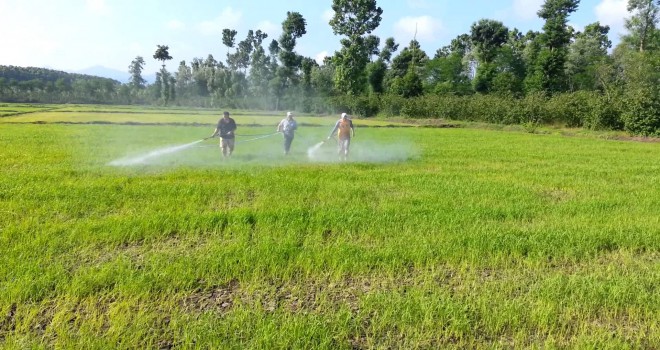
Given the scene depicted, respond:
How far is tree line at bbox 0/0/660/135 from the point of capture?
39125 millimetres

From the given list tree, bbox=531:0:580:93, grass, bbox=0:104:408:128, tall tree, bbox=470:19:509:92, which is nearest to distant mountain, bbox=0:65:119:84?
grass, bbox=0:104:408:128

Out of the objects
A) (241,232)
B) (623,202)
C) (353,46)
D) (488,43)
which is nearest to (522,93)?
(488,43)

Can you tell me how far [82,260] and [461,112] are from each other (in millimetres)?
43219

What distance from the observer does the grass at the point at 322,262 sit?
12.5ft

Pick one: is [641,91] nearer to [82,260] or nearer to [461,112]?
[461,112]

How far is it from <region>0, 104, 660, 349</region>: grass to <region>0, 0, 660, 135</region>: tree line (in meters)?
28.5

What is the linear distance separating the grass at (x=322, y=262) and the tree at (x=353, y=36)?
51211 millimetres

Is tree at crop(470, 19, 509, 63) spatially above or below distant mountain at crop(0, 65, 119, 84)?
above

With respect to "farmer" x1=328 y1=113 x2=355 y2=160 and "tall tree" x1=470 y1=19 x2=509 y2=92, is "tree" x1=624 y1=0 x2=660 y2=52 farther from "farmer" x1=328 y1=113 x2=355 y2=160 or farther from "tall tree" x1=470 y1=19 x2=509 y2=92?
"farmer" x1=328 y1=113 x2=355 y2=160

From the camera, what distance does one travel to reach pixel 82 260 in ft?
17.2

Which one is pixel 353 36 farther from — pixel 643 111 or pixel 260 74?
pixel 643 111

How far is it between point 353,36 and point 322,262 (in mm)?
59311

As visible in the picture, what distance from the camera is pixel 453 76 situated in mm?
64500

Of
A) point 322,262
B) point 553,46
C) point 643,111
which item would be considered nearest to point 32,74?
point 553,46
